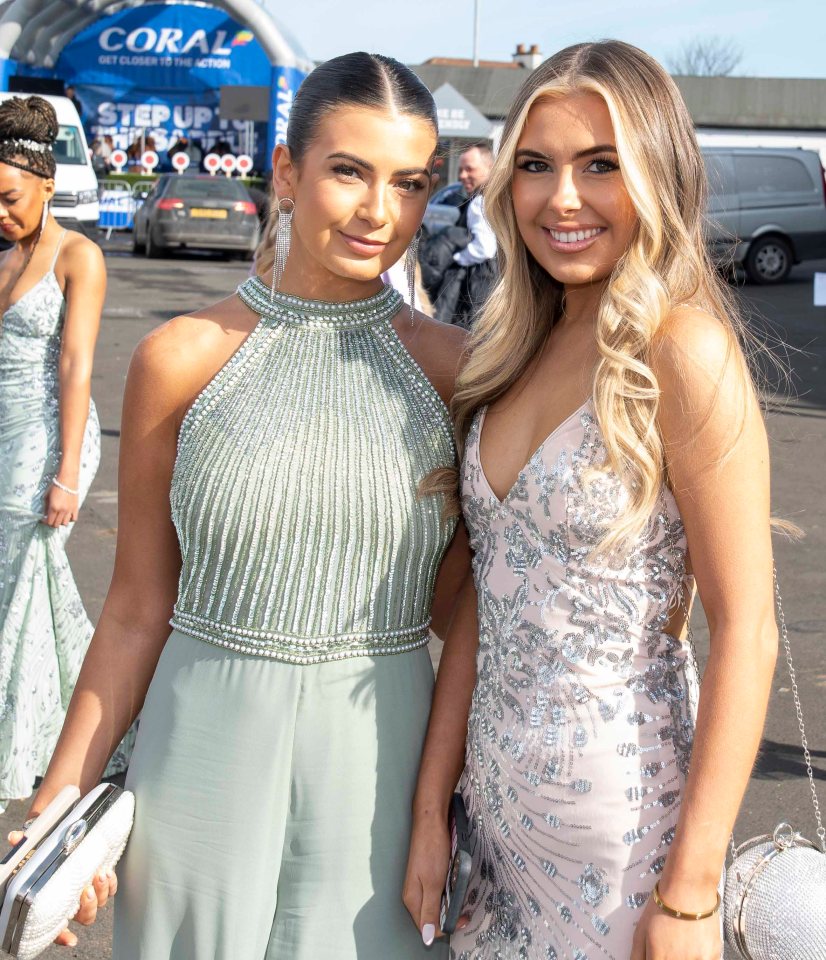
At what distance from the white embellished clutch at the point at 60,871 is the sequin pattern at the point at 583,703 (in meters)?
0.60

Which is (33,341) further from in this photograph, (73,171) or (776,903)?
(73,171)

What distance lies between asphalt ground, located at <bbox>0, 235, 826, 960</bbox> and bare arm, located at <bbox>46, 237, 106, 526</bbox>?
105cm

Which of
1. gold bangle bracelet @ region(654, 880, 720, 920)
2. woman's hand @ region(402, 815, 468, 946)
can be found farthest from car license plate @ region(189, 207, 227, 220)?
gold bangle bracelet @ region(654, 880, 720, 920)

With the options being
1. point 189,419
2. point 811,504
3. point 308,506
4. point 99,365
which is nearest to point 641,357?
point 308,506

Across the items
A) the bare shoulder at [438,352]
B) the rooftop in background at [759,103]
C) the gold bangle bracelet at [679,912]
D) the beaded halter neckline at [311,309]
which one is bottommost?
the rooftop in background at [759,103]

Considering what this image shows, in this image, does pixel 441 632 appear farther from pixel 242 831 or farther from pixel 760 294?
pixel 760 294

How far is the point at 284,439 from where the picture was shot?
6.61 feet

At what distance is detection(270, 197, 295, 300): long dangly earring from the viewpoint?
2.15m

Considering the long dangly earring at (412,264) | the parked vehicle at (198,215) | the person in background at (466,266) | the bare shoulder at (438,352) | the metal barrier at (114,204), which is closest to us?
the bare shoulder at (438,352)

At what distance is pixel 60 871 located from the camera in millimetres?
1767

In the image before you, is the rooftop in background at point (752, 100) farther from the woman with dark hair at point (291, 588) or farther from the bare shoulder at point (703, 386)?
the bare shoulder at point (703, 386)

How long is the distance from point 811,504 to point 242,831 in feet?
22.4

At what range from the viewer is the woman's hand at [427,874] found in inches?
77.2

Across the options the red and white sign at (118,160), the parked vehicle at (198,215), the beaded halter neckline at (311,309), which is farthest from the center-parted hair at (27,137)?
the red and white sign at (118,160)
